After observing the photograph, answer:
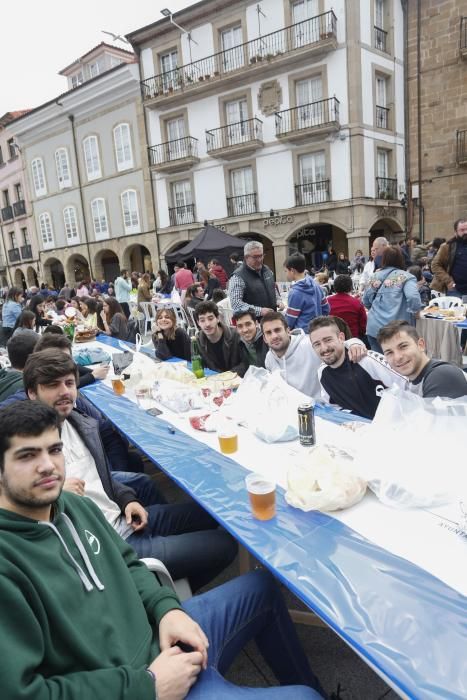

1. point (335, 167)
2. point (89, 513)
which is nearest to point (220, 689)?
point (89, 513)

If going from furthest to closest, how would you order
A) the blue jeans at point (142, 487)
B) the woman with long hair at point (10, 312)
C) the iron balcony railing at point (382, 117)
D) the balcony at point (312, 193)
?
the balcony at point (312, 193) < the iron balcony railing at point (382, 117) < the woman with long hair at point (10, 312) < the blue jeans at point (142, 487)

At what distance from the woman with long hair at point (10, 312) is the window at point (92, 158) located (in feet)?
42.7

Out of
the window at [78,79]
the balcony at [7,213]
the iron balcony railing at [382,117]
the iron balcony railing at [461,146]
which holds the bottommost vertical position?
the iron balcony railing at [461,146]

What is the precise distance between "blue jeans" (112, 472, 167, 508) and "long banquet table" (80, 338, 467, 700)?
70cm

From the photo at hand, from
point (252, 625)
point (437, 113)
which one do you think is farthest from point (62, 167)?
point (252, 625)

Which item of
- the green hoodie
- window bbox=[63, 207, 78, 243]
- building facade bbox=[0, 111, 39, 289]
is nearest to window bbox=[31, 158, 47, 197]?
building facade bbox=[0, 111, 39, 289]

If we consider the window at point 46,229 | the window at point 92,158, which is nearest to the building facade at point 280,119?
the window at point 92,158

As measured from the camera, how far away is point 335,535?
1.43 metres

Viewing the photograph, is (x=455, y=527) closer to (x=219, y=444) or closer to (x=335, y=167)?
(x=219, y=444)

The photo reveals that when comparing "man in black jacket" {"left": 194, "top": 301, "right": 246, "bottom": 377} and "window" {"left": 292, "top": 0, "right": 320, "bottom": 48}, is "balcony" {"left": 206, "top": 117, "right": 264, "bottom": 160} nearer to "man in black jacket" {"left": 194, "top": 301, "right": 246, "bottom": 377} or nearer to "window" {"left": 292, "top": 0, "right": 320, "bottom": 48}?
"window" {"left": 292, "top": 0, "right": 320, "bottom": 48}

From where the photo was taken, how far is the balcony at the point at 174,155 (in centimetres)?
1569

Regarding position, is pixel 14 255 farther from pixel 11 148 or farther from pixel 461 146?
pixel 461 146

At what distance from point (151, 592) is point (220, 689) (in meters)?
0.33

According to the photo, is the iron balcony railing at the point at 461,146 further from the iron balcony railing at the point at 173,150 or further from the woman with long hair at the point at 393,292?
the woman with long hair at the point at 393,292
